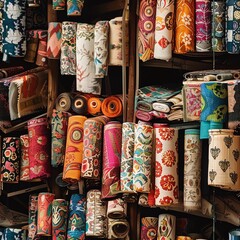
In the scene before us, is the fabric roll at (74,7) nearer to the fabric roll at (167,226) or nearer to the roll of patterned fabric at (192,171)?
the roll of patterned fabric at (192,171)

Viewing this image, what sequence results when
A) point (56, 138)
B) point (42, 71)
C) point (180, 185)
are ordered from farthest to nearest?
1. point (42, 71)
2. point (56, 138)
3. point (180, 185)

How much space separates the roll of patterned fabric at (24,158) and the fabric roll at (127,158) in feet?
2.21

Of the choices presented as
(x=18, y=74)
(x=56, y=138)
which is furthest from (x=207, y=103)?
(x=18, y=74)

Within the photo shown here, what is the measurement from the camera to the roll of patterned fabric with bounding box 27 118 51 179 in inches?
190

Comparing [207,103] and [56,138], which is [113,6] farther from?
[207,103]

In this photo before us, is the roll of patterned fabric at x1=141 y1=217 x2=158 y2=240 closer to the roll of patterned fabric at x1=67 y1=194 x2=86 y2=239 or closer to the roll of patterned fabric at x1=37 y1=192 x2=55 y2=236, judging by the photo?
the roll of patterned fabric at x1=67 y1=194 x2=86 y2=239

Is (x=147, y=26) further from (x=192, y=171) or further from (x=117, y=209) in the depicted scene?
(x=117, y=209)

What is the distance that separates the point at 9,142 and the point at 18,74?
35 centimetres

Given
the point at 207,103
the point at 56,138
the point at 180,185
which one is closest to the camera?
the point at 207,103

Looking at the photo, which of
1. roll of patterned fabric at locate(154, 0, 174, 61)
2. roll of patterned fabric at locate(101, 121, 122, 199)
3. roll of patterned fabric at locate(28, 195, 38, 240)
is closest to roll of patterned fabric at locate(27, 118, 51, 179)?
roll of patterned fabric at locate(28, 195, 38, 240)

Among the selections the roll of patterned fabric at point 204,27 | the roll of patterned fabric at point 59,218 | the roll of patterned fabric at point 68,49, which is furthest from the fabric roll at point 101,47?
the roll of patterned fabric at point 59,218

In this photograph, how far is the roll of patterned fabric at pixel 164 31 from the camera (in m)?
4.22

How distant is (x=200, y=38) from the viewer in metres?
4.18

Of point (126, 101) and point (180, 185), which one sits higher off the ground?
point (126, 101)
